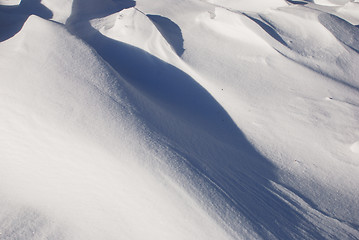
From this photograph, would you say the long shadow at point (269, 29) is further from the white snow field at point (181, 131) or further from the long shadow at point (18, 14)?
the long shadow at point (18, 14)

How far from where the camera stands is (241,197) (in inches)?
52.8

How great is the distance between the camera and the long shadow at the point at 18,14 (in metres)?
2.23

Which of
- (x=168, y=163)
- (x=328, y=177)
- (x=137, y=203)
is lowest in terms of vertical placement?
(x=137, y=203)

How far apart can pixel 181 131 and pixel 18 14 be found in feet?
5.47

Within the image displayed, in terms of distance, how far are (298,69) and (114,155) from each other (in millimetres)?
1235

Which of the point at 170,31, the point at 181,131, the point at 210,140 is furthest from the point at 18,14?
the point at 210,140

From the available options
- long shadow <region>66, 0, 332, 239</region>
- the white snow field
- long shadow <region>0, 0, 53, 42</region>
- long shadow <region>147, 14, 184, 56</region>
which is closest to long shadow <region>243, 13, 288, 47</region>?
the white snow field

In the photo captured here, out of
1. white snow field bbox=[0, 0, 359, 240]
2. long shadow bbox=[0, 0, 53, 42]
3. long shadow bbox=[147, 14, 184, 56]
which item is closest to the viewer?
white snow field bbox=[0, 0, 359, 240]

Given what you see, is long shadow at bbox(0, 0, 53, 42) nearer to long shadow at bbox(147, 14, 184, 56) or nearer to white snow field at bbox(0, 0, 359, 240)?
white snow field at bbox(0, 0, 359, 240)

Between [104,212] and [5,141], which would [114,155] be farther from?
[5,141]

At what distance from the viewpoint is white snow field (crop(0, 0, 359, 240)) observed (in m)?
1.30

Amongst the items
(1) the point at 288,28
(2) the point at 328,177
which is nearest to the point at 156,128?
(2) the point at 328,177

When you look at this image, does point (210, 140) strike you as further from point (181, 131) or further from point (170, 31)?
point (170, 31)

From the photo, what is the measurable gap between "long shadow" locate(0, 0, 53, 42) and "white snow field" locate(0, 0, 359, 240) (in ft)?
0.15
